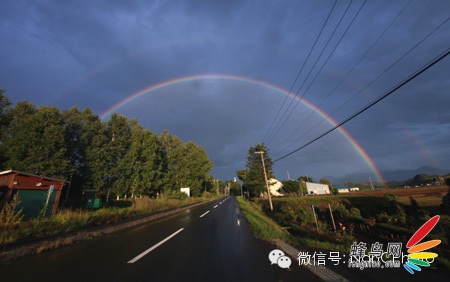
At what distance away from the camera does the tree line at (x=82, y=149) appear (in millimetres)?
25703

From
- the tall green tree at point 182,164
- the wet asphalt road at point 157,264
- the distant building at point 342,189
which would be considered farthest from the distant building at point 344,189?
the wet asphalt road at point 157,264

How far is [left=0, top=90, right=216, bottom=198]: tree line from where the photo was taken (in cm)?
2570

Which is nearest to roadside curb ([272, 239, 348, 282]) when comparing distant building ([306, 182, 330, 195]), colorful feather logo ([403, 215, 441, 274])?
colorful feather logo ([403, 215, 441, 274])

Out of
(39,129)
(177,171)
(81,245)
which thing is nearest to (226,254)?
(81,245)

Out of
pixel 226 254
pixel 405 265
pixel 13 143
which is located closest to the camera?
pixel 405 265

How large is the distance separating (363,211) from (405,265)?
788 inches

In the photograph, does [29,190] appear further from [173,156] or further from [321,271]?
[173,156]

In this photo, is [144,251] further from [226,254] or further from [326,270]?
[326,270]

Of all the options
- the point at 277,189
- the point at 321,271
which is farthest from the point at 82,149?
the point at 277,189

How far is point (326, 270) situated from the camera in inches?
174

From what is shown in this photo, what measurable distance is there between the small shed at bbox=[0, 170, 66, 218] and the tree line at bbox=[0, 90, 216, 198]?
1553cm

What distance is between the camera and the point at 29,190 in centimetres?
1328

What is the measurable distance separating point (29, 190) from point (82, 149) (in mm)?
21178

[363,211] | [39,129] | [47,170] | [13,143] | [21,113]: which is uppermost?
[21,113]
